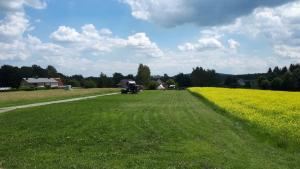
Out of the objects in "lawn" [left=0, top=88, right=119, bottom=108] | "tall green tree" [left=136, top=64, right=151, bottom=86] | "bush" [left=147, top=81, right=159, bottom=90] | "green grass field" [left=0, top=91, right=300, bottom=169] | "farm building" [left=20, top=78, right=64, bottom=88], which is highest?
"tall green tree" [left=136, top=64, right=151, bottom=86]

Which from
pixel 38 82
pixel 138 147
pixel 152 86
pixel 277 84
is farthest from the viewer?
pixel 38 82

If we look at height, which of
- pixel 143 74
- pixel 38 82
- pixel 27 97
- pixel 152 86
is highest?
pixel 143 74

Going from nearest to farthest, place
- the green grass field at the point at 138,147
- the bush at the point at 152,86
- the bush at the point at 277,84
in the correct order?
the green grass field at the point at 138,147 → the bush at the point at 277,84 → the bush at the point at 152,86

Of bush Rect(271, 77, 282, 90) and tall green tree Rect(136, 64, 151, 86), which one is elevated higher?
tall green tree Rect(136, 64, 151, 86)

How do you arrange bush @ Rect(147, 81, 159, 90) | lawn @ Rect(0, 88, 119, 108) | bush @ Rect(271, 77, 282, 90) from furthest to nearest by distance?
bush @ Rect(147, 81, 159, 90), bush @ Rect(271, 77, 282, 90), lawn @ Rect(0, 88, 119, 108)

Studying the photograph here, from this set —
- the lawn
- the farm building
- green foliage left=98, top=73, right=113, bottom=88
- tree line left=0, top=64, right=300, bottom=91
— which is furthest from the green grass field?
the farm building

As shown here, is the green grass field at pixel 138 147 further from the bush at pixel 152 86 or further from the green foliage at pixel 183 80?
the green foliage at pixel 183 80

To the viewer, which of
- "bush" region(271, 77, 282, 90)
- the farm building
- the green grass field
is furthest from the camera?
the farm building

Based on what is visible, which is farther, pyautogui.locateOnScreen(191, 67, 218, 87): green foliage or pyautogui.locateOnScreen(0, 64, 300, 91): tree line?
pyautogui.locateOnScreen(191, 67, 218, 87): green foliage

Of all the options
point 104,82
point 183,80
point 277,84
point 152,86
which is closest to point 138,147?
point 277,84

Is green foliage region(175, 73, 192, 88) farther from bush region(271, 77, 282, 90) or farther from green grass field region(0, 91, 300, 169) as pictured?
green grass field region(0, 91, 300, 169)

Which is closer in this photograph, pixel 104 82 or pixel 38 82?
pixel 104 82

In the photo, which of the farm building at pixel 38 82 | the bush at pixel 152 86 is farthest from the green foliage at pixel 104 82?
the bush at pixel 152 86

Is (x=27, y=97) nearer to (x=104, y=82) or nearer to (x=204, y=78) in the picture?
(x=104, y=82)
